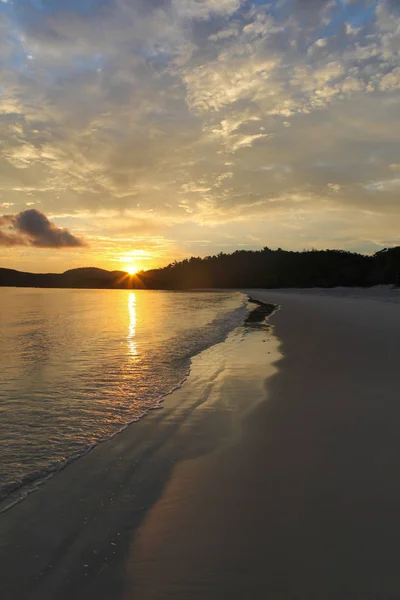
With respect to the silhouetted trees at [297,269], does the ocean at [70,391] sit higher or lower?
lower

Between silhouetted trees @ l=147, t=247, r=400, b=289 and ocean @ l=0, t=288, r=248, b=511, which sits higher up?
silhouetted trees @ l=147, t=247, r=400, b=289

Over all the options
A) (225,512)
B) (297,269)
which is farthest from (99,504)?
(297,269)

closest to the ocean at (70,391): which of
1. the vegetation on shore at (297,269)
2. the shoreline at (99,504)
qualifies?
the shoreline at (99,504)

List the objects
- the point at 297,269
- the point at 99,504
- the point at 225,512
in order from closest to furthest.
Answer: the point at 225,512 → the point at 99,504 → the point at 297,269

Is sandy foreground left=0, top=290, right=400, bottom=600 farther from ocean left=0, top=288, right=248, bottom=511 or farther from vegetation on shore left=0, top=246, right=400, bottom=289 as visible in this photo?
vegetation on shore left=0, top=246, right=400, bottom=289

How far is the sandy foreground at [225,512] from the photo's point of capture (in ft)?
9.35

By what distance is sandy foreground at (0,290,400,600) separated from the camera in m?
2.85

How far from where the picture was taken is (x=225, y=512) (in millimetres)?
3785

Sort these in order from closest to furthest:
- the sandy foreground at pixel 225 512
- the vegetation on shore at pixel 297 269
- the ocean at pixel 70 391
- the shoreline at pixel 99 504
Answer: the sandy foreground at pixel 225 512
the shoreline at pixel 99 504
the ocean at pixel 70 391
the vegetation on shore at pixel 297 269

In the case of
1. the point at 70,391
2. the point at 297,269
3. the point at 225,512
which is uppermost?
the point at 297,269

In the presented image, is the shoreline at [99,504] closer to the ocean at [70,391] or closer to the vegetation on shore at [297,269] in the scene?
the ocean at [70,391]

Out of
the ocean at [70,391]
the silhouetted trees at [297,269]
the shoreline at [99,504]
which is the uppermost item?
the silhouetted trees at [297,269]

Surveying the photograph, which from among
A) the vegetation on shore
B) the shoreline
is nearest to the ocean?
the shoreline

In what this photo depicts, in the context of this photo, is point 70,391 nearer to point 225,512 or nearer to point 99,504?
point 99,504
